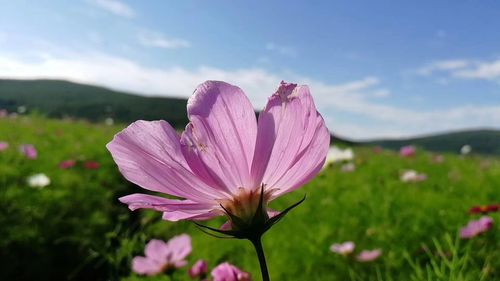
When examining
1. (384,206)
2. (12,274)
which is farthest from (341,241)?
(12,274)

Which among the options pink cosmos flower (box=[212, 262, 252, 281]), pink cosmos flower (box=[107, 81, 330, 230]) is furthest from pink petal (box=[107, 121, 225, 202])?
pink cosmos flower (box=[212, 262, 252, 281])

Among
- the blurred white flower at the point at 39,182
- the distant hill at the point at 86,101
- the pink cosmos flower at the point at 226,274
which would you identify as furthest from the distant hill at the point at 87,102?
the pink cosmos flower at the point at 226,274

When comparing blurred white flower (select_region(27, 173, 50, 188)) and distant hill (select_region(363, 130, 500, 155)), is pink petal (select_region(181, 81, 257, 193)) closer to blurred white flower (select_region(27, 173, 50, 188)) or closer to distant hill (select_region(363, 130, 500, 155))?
blurred white flower (select_region(27, 173, 50, 188))

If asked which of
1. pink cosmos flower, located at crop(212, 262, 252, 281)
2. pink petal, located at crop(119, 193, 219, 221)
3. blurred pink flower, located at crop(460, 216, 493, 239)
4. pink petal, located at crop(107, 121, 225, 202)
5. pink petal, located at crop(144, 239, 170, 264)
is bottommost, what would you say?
pink petal, located at crop(144, 239, 170, 264)

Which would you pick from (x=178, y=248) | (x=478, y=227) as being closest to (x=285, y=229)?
(x=478, y=227)

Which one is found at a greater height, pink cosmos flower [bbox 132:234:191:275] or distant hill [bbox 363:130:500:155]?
pink cosmos flower [bbox 132:234:191:275]

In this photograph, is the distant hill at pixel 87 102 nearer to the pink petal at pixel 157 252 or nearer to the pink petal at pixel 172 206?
the pink petal at pixel 157 252
